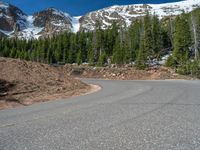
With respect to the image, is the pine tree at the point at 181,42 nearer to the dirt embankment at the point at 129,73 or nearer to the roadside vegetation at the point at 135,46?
the roadside vegetation at the point at 135,46

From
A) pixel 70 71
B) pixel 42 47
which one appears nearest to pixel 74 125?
pixel 70 71

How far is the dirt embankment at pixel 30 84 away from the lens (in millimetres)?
17141

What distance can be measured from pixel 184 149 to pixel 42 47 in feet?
308

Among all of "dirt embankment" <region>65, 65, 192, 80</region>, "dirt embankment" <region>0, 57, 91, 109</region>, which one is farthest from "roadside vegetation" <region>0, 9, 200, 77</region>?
"dirt embankment" <region>0, 57, 91, 109</region>

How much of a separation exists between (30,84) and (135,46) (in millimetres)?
56934

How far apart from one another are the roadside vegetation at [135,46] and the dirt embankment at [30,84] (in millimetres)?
24322

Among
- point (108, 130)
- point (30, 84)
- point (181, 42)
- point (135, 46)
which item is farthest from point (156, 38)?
point (108, 130)

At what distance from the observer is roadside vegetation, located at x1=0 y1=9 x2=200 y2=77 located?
56.6 m

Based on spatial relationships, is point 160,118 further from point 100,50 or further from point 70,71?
point 100,50

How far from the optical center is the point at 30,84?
21.3 meters

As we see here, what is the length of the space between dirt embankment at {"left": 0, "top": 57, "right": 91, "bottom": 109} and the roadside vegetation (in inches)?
958

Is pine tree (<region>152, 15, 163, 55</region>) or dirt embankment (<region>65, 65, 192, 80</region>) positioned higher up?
pine tree (<region>152, 15, 163, 55</region>)

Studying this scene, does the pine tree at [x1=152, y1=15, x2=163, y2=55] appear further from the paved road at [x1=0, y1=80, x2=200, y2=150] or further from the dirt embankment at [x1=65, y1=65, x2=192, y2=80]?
Result: the paved road at [x1=0, y1=80, x2=200, y2=150]

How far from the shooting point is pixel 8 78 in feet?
70.2
